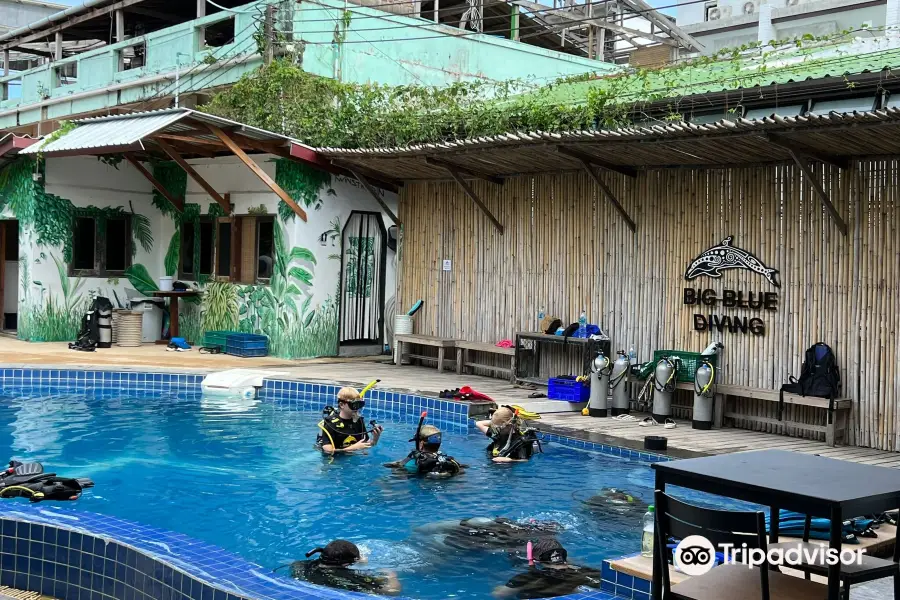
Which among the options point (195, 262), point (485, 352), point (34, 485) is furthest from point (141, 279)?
point (34, 485)

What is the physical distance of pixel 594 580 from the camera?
620 cm

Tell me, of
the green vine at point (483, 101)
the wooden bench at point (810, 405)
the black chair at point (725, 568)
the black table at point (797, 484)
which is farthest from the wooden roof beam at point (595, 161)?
the black chair at point (725, 568)

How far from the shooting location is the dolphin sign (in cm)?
1095

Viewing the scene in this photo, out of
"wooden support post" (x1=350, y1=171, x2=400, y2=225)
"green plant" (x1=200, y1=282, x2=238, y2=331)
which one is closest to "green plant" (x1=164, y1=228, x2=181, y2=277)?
"green plant" (x1=200, y1=282, x2=238, y2=331)

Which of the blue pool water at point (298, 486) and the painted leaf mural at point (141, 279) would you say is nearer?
the blue pool water at point (298, 486)

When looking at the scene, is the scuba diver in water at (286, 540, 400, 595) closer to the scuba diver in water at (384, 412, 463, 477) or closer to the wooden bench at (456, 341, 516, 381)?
the scuba diver in water at (384, 412, 463, 477)

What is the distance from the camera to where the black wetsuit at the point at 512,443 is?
9.73 metres

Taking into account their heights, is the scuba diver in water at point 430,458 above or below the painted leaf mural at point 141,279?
below

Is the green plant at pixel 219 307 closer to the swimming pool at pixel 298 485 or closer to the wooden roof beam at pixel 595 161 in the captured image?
the swimming pool at pixel 298 485

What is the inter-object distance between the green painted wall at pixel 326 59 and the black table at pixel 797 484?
48.4 feet

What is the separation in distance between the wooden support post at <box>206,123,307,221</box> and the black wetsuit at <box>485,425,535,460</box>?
277 inches

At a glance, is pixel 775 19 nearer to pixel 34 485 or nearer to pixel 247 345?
pixel 247 345

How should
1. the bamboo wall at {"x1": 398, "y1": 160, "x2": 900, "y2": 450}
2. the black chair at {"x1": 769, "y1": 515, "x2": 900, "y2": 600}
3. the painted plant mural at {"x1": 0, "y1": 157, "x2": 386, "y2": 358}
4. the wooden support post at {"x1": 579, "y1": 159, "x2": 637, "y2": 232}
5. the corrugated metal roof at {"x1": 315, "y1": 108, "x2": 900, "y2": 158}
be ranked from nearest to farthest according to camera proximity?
the black chair at {"x1": 769, "y1": 515, "x2": 900, "y2": 600} → the corrugated metal roof at {"x1": 315, "y1": 108, "x2": 900, "y2": 158} → the bamboo wall at {"x1": 398, "y1": 160, "x2": 900, "y2": 450} → the wooden support post at {"x1": 579, "y1": 159, "x2": 637, "y2": 232} → the painted plant mural at {"x1": 0, "y1": 157, "x2": 386, "y2": 358}

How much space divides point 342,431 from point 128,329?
8588 mm
